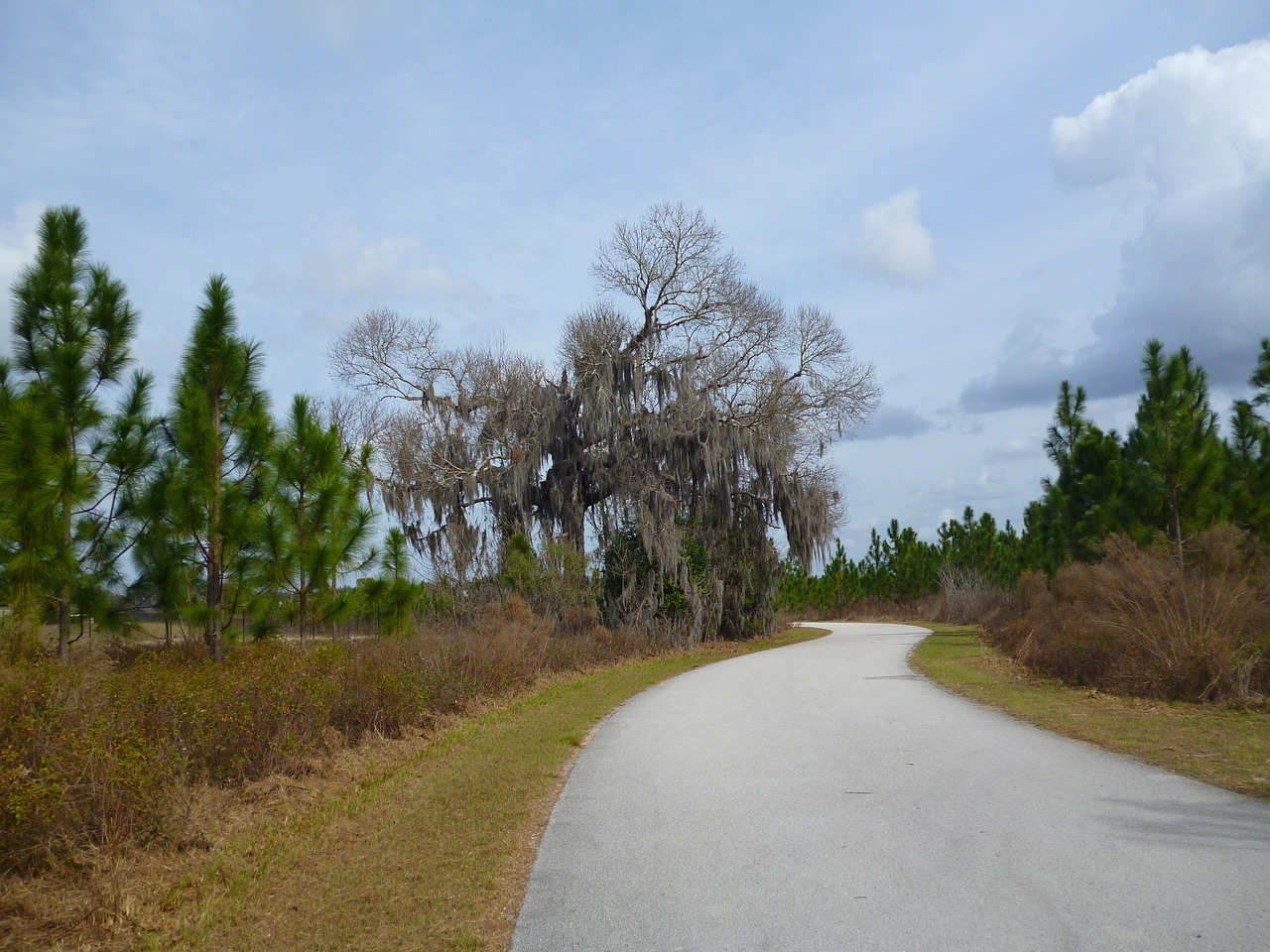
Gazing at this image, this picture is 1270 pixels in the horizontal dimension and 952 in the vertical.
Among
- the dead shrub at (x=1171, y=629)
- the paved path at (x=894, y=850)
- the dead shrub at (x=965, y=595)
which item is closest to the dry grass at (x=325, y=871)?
the paved path at (x=894, y=850)

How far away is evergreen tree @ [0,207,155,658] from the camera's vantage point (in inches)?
472

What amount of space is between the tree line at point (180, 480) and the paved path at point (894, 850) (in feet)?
18.1

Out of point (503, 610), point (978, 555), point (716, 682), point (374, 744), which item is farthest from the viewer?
point (978, 555)

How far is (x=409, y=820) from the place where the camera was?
7.41 m

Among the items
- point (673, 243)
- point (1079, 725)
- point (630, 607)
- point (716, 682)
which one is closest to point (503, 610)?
Result: point (716, 682)

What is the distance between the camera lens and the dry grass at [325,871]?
16.7 feet

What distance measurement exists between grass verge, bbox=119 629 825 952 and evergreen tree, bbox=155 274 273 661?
14.2ft

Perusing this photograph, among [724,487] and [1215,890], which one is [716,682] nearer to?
[724,487]

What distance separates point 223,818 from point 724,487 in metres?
23.2

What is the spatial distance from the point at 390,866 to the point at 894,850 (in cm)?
340

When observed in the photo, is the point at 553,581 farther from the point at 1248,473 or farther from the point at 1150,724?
the point at 1248,473

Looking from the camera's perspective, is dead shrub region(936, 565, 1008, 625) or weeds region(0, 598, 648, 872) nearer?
weeds region(0, 598, 648, 872)

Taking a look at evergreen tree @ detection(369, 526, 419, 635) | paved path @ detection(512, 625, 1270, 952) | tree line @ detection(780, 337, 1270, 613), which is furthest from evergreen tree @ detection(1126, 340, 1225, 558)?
evergreen tree @ detection(369, 526, 419, 635)

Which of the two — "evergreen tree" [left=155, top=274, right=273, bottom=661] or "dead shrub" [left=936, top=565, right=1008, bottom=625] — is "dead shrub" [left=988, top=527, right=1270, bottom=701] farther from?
"dead shrub" [left=936, top=565, right=1008, bottom=625]
